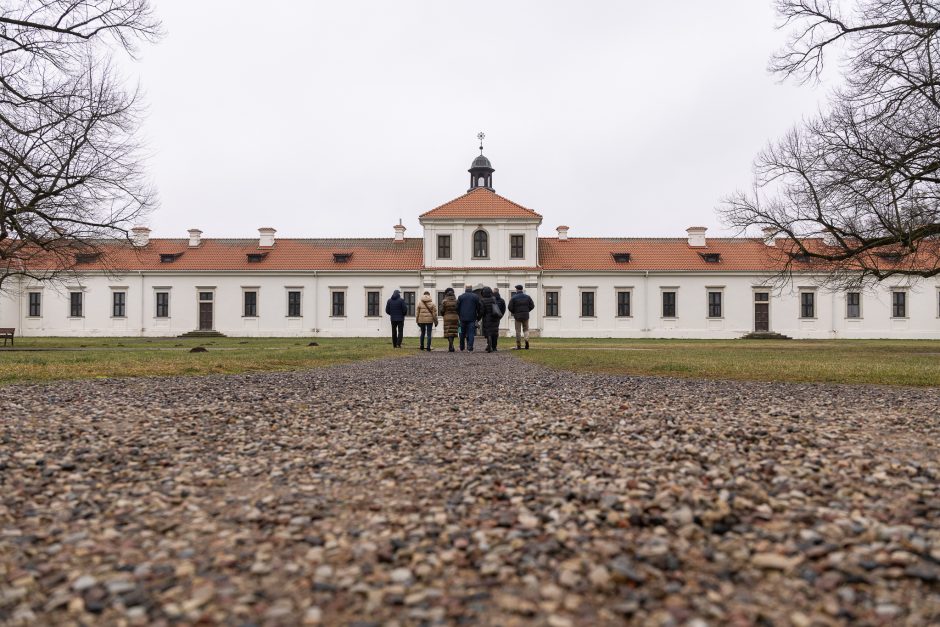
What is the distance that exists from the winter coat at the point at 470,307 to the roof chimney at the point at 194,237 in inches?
1330

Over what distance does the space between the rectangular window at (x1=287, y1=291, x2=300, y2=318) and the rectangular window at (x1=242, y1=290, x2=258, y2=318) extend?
7.45 feet

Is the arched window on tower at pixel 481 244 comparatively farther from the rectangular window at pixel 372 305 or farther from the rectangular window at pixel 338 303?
the rectangular window at pixel 338 303

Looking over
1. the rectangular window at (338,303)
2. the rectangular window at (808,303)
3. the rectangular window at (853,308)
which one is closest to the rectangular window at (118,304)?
the rectangular window at (338,303)

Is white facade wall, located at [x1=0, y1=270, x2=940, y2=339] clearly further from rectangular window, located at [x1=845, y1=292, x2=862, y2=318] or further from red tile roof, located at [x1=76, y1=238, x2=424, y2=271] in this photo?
red tile roof, located at [x1=76, y1=238, x2=424, y2=271]

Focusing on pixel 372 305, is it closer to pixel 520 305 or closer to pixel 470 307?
pixel 470 307

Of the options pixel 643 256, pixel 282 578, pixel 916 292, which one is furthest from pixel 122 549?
pixel 916 292

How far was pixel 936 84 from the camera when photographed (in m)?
14.8

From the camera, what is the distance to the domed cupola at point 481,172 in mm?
48812

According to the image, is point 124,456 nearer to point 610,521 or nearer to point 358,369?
point 610,521

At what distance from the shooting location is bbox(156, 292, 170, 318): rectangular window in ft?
137

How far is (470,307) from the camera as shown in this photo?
58.0 ft

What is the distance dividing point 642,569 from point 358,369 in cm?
1014

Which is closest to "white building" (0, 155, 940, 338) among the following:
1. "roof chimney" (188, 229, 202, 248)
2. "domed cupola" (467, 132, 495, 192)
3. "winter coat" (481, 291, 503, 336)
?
"roof chimney" (188, 229, 202, 248)

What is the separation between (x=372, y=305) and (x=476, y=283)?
7.34 metres
